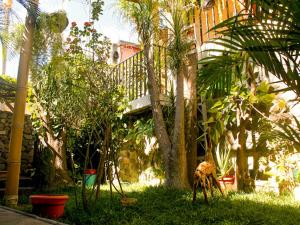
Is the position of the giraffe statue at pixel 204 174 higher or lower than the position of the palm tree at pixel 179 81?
lower

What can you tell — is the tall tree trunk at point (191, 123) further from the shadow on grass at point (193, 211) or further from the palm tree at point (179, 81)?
the shadow on grass at point (193, 211)

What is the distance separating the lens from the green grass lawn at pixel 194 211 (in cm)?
377

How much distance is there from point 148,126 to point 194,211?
13.1ft

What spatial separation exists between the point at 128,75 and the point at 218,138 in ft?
13.1

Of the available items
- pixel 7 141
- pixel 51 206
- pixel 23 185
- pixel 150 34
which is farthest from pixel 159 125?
pixel 7 141

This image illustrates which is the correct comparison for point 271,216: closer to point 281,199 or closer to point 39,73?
point 281,199

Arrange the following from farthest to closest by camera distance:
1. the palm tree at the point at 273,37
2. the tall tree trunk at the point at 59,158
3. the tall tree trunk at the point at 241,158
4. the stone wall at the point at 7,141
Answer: the stone wall at the point at 7,141 → the tall tree trunk at the point at 59,158 → the tall tree trunk at the point at 241,158 → the palm tree at the point at 273,37

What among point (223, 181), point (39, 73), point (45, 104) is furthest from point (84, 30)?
point (223, 181)

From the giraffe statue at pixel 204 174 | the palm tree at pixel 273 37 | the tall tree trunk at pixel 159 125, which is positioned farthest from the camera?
the tall tree trunk at pixel 159 125

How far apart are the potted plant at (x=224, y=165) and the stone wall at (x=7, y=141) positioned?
5638mm

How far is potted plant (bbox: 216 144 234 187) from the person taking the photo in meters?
5.94

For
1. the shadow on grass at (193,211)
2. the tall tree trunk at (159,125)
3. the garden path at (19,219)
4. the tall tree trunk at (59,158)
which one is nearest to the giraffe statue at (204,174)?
the shadow on grass at (193,211)

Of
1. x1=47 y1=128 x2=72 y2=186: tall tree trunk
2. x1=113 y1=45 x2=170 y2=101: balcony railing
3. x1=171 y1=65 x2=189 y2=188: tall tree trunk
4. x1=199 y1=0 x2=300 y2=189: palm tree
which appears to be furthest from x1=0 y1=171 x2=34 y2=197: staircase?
x1=199 y1=0 x2=300 y2=189: palm tree

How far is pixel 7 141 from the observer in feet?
28.4
